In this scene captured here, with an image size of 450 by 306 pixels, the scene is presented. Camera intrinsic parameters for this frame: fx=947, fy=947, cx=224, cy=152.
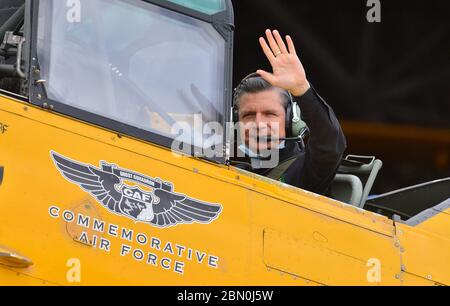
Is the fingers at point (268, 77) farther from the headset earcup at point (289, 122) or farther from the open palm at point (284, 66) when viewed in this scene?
the headset earcup at point (289, 122)

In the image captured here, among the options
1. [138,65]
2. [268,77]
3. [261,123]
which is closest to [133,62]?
[138,65]

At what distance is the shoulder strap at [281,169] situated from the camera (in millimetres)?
5066

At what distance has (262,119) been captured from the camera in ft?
17.3

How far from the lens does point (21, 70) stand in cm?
398

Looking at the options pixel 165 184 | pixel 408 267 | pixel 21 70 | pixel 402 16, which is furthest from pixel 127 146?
pixel 402 16

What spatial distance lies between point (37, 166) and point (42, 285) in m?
0.48

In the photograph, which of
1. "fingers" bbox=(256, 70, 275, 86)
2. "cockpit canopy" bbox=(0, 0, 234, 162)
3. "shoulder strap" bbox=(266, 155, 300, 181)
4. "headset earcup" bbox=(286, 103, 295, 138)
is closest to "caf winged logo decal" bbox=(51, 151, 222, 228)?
"cockpit canopy" bbox=(0, 0, 234, 162)

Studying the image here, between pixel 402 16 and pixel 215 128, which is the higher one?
pixel 402 16

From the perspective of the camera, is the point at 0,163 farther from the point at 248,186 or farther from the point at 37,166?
the point at 248,186

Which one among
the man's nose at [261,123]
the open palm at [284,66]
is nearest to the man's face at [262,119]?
the man's nose at [261,123]

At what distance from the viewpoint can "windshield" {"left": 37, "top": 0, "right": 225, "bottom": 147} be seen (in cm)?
407

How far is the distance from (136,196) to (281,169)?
1.29 metres

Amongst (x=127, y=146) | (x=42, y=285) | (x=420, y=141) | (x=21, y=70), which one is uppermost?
(x=420, y=141)

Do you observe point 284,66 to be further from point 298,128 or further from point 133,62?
point 298,128
